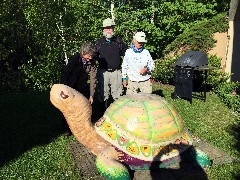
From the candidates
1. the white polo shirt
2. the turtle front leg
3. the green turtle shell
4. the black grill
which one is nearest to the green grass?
the black grill

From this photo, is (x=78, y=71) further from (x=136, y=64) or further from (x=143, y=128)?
(x=143, y=128)

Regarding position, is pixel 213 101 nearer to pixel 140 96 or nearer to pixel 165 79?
pixel 165 79

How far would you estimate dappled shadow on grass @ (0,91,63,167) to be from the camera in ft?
18.6

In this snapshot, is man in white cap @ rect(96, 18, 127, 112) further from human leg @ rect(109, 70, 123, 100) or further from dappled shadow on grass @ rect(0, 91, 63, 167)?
dappled shadow on grass @ rect(0, 91, 63, 167)

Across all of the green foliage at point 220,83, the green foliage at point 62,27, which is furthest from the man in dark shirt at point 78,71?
the green foliage at point 62,27

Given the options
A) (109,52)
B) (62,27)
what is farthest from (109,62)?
(62,27)

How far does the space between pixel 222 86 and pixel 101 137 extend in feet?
22.1

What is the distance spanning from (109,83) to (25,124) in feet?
8.07

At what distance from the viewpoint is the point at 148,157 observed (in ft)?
13.6

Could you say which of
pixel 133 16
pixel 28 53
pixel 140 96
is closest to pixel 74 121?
pixel 140 96

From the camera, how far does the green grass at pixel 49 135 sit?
4.68 metres

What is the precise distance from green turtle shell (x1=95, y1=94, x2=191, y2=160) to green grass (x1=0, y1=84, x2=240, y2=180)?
86 cm

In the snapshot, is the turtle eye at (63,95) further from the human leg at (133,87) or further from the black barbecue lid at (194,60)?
the black barbecue lid at (194,60)

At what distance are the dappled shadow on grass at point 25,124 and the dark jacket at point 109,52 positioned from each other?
1.89 m
